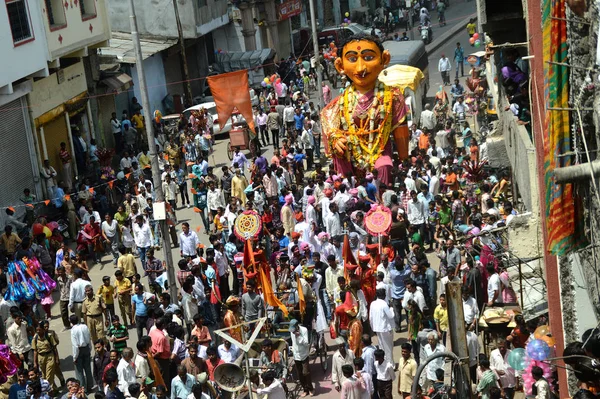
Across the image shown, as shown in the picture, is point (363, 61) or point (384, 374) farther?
point (363, 61)

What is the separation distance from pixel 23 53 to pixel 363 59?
27.1 ft

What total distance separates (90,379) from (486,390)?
6000 mm

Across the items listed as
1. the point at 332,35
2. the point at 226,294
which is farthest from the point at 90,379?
the point at 332,35

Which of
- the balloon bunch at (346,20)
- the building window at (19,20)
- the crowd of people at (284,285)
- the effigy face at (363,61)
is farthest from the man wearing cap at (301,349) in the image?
the balloon bunch at (346,20)

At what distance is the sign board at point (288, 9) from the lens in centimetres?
4319

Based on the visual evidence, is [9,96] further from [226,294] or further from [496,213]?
[496,213]

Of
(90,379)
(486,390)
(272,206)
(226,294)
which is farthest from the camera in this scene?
(272,206)

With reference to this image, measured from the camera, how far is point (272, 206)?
22.2 metres

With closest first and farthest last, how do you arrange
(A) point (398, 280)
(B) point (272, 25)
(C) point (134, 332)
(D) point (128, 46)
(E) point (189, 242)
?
(A) point (398, 280), (C) point (134, 332), (E) point (189, 242), (D) point (128, 46), (B) point (272, 25)

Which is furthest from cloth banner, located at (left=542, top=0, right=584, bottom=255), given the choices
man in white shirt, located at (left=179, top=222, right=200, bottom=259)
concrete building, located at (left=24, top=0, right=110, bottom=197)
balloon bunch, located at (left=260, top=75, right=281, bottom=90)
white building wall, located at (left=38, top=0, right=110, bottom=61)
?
balloon bunch, located at (left=260, top=75, right=281, bottom=90)

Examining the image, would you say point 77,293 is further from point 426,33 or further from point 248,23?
point 426,33

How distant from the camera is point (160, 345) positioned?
1520cm

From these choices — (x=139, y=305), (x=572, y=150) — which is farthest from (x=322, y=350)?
(x=572, y=150)

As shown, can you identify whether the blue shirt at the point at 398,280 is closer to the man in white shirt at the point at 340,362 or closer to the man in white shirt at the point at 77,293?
the man in white shirt at the point at 340,362
